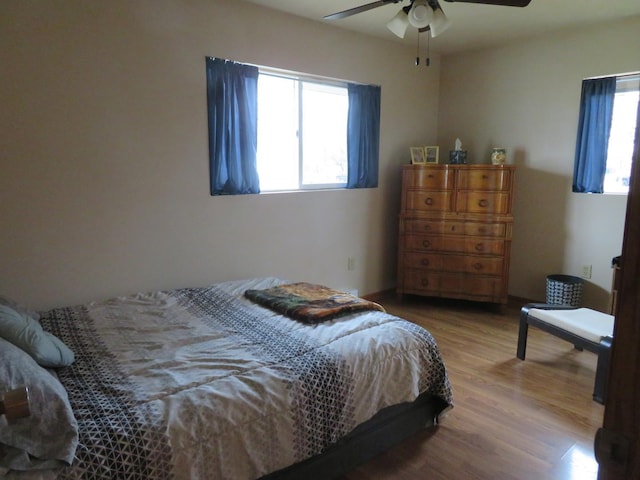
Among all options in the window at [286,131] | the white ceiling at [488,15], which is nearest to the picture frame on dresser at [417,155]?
the window at [286,131]

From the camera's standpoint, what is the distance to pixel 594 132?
3760 mm

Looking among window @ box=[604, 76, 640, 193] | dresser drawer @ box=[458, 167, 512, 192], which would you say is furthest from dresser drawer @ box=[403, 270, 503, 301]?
window @ box=[604, 76, 640, 193]

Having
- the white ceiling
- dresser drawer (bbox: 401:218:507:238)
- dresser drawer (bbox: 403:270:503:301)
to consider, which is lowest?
dresser drawer (bbox: 403:270:503:301)

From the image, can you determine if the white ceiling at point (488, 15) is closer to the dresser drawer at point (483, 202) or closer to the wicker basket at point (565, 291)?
the dresser drawer at point (483, 202)

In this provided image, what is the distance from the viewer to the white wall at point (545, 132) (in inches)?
148

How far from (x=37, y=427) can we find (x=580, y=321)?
296 centimetres

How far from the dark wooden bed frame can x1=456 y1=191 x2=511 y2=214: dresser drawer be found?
2.20 metres

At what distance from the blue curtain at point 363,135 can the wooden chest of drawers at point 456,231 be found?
1.22 ft

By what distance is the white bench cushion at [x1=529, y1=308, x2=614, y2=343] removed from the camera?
8.68ft

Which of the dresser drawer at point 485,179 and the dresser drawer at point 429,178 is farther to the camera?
the dresser drawer at point 429,178

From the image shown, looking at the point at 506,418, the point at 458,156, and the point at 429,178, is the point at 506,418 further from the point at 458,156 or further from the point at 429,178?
the point at 458,156

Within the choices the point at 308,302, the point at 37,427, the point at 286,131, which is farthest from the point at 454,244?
the point at 37,427

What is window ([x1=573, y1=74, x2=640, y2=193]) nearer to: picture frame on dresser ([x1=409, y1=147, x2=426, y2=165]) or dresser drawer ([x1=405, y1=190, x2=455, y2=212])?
dresser drawer ([x1=405, y1=190, x2=455, y2=212])

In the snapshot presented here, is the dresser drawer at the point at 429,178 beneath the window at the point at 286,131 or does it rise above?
beneath
